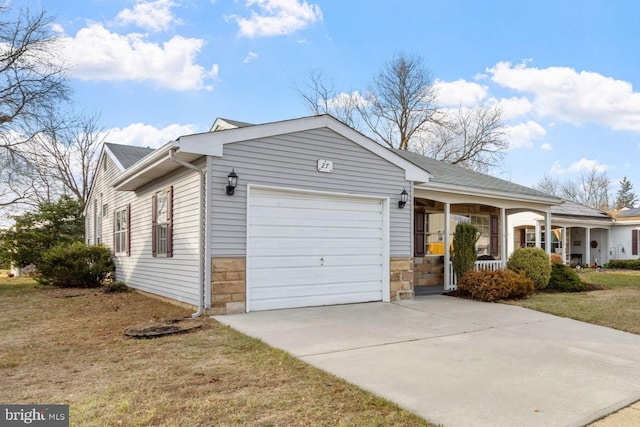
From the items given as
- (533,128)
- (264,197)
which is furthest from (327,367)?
(533,128)

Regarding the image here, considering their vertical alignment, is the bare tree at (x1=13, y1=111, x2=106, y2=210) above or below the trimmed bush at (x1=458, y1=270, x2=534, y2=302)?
above

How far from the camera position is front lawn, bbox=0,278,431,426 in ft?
10.5

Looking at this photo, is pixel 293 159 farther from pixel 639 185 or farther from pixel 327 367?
pixel 639 185

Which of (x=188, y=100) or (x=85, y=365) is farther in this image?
(x=188, y=100)

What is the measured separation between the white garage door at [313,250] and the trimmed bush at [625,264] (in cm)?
1849

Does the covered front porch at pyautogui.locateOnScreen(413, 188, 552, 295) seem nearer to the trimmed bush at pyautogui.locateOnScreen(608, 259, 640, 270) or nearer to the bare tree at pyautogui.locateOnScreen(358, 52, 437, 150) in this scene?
the trimmed bush at pyautogui.locateOnScreen(608, 259, 640, 270)

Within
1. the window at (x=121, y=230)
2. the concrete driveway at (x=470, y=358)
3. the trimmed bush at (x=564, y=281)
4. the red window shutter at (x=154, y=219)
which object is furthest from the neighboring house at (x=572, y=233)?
the window at (x=121, y=230)

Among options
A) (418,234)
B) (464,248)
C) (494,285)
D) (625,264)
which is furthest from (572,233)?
(494,285)

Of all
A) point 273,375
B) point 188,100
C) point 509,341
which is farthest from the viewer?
point 188,100

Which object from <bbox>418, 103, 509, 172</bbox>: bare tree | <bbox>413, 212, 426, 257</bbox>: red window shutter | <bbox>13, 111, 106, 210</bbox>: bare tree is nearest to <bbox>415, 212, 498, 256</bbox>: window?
<bbox>413, 212, 426, 257</bbox>: red window shutter

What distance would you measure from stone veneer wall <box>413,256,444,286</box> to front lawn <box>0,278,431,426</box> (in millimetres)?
6767

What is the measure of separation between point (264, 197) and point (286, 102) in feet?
64.2

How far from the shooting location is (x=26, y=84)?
16.0 metres

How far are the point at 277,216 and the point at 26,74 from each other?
14.0m
